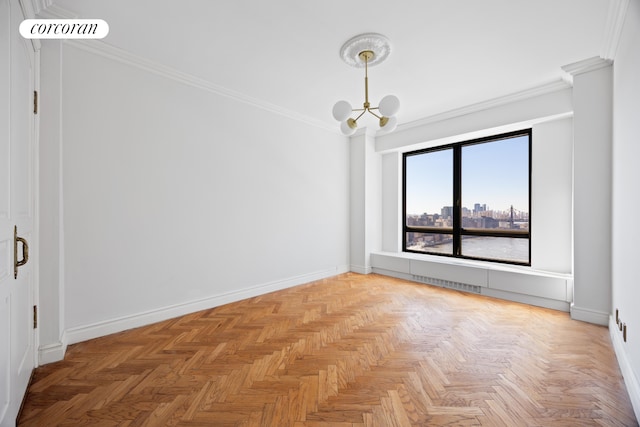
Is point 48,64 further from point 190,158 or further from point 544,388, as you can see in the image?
point 544,388

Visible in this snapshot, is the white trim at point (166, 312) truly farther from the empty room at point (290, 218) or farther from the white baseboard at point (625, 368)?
the white baseboard at point (625, 368)

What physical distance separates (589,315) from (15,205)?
4984mm

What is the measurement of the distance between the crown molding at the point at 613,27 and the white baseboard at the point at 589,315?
100 inches

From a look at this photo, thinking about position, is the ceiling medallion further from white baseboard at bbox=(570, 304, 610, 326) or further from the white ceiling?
white baseboard at bbox=(570, 304, 610, 326)

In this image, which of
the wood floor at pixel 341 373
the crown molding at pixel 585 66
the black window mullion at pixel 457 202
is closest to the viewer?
the wood floor at pixel 341 373

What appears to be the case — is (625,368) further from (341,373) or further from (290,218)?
(290,218)

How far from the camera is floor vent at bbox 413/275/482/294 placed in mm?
4168

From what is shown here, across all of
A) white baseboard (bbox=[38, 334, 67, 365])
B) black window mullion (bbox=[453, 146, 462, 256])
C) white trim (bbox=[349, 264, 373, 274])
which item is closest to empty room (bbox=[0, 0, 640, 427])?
white baseboard (bbox=[38, 334, 67, 365])

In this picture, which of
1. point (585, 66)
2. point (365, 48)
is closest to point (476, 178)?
point (585, 66)

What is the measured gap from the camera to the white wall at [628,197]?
1839 millimetres

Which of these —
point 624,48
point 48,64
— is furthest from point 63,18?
point 624,48

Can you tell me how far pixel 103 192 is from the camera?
272 centimetres

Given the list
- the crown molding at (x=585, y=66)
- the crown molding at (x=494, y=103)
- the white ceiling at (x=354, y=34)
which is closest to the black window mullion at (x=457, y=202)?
the crown molding at (x=494, y=103)

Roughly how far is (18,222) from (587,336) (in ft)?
15.1
